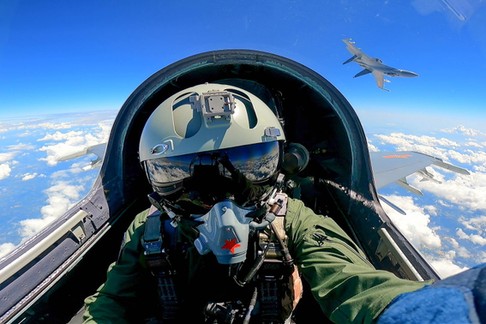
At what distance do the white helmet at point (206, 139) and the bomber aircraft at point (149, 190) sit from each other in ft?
2.51

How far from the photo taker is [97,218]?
74.2 inches

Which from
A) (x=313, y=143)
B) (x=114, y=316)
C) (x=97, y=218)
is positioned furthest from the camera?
(x=313, y=143)

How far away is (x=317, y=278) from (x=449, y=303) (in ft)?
2.59

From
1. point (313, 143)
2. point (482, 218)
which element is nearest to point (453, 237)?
point (482, 218)

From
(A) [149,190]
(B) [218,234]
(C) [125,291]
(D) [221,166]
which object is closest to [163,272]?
(C) [125,291]

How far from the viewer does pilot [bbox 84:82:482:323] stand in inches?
49.9

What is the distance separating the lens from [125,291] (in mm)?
1435

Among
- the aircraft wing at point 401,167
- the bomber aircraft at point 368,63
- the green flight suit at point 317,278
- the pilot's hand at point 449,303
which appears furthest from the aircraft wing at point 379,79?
the pilot's hand at point 449,303

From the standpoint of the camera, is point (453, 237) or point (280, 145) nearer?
point (280, 145)

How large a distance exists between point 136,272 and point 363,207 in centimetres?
164

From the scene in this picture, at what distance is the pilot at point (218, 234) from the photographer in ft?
4.16

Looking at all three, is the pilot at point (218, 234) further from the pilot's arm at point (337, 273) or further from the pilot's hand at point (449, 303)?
the pilot's hand at point (449, 303)

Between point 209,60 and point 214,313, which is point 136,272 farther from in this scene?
point 209,60

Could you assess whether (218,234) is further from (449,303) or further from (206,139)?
(449,303)
